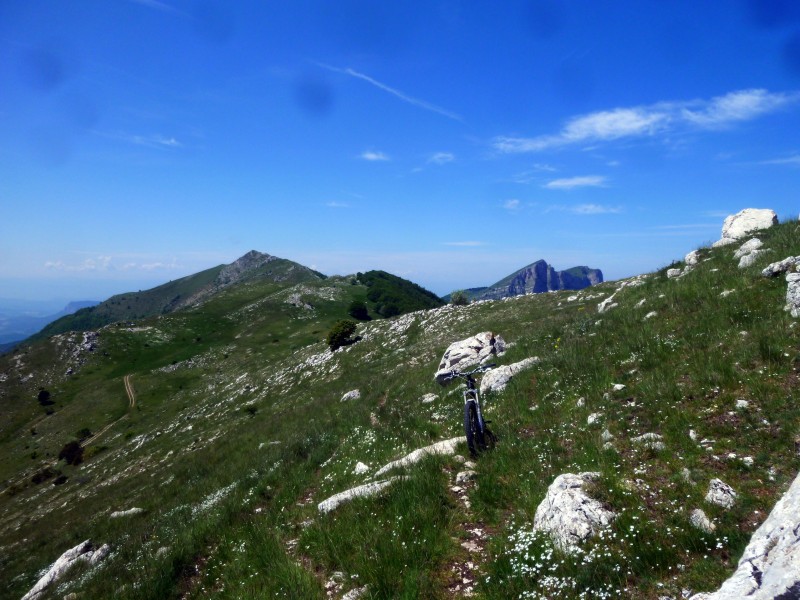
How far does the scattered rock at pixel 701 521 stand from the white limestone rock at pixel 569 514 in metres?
0.97

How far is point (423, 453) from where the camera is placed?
9883 millimetres

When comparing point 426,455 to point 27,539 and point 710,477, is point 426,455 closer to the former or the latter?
point 710,477

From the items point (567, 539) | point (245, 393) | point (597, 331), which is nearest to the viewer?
point (567, 539)

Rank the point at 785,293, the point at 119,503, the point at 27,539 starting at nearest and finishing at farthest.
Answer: the point at 785,293 < the point at 119,503 < the point at 27,539

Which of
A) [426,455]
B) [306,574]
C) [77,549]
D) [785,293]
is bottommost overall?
[77,549]

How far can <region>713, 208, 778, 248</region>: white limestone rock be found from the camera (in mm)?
23417

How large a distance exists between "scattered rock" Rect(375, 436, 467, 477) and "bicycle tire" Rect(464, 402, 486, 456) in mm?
601

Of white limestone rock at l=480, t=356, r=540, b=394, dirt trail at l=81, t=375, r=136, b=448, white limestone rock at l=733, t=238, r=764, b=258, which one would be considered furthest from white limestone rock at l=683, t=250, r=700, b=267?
dirt trail at l=81, t=375, r=136, b=448

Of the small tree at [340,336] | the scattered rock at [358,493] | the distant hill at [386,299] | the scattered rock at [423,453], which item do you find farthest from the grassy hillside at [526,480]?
the distant hill at [386,299]

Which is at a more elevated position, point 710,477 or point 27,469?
point 710,477

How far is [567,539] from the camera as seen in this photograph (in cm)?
573

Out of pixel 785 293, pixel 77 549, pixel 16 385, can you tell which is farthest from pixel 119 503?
pixel 16 385

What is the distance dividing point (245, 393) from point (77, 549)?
3709cm

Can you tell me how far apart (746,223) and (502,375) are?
20.6 metres
